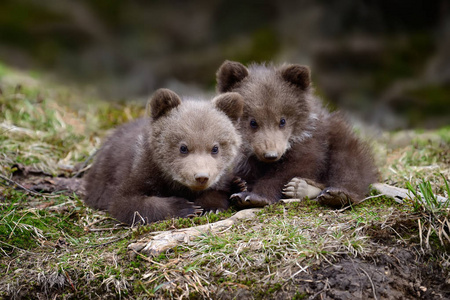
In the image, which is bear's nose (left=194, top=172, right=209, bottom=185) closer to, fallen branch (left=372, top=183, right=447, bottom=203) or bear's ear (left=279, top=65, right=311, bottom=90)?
bear's ear (left=279, top=65, right=311, bottom=90)

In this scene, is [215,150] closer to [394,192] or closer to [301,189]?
[301,189]

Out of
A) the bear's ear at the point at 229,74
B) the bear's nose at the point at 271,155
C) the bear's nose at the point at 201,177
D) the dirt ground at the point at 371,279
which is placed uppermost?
the bear's ear at the point at 229,74

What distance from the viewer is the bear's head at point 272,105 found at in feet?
17.6

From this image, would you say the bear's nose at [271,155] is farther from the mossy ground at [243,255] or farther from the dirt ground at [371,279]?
the dirt ground at [371,279]

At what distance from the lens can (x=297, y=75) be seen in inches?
222

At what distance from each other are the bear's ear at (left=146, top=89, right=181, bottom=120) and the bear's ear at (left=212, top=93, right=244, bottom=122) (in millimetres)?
448

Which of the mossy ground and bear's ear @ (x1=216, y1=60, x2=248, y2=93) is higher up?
bear's ear @ (x1=216, y1=60, x2=248, y2=93)

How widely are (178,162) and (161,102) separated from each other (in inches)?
28.4

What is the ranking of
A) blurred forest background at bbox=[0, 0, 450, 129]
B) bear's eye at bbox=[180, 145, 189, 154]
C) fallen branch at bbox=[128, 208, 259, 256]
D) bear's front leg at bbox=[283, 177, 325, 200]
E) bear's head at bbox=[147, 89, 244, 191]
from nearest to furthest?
fallen branch at bbox=[128, 208, 259, 256], bear's head at bbox=[147, 89, 244, 191], bear's eye at bbox=[180, 145, 189, 154], bear's front leg at bbox=[283, 177, 325, 200], blurred forest background at bbox=[0, 0, 450, 129]

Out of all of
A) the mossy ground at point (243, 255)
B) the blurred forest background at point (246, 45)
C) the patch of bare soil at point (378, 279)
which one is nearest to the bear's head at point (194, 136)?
the mossy ground at point (243, 255)

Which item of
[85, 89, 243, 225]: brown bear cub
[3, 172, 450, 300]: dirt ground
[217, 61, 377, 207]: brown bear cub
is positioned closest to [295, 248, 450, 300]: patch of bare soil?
[3, 172, 450, 300]: dirt ground

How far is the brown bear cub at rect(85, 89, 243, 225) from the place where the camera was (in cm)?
488

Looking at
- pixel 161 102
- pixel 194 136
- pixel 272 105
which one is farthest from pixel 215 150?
pixel 272 105

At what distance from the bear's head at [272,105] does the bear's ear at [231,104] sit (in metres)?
0.25
